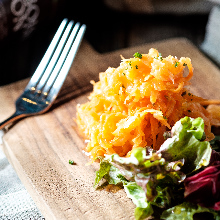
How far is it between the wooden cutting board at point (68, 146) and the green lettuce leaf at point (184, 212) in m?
0.23

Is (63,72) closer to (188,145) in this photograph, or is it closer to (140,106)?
(140,106)

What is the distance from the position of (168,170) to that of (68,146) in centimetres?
90

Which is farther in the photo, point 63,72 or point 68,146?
point 63,72

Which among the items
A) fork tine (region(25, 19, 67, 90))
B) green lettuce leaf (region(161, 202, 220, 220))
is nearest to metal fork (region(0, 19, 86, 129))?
fork tine (region(25, 19, 67, 90))

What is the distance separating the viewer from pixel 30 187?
7.22ft

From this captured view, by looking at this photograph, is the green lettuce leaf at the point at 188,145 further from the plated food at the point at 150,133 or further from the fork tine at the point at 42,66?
the fork tine at the point at 42,66

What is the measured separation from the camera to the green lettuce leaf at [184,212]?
1797mm

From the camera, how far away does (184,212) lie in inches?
71.6

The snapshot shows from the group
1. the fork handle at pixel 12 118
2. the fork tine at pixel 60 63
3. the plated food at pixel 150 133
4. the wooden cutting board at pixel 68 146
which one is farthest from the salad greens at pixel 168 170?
the fork tine at pixel 60 63

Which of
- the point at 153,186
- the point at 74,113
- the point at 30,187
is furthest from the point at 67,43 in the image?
the point at 153,186

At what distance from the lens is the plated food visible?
6.06ft

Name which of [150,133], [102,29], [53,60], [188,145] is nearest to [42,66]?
[53,60]

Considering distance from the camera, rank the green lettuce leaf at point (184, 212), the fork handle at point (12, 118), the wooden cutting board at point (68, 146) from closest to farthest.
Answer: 1. the green lettuce leaf at point (184, 212)
2. the wooden cutting board at point (68, 146)
3. the fork handle at point (12, 118)

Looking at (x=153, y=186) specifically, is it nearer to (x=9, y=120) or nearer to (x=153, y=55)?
(x=153, y=55)
